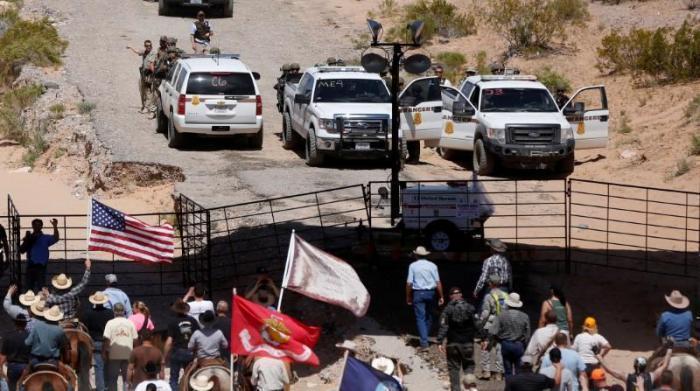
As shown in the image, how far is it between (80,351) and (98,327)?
1.23 feet

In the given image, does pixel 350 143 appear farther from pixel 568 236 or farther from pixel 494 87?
pixel 568 236

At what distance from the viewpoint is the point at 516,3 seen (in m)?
38.7

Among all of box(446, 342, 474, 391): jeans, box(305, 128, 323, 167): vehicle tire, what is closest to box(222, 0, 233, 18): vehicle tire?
box(305, 128, 323, 167): vehicle tire

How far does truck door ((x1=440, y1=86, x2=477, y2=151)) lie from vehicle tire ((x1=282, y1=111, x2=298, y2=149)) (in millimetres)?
2970

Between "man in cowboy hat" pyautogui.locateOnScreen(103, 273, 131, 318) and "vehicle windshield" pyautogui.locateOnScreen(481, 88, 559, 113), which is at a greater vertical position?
"vehicle windshield" pyautogui.locateOnScreen(481, 88, 559, 113)

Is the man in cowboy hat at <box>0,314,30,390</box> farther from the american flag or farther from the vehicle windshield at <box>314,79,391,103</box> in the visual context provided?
the vehicle windshield at <box>314,79,391,103</box>

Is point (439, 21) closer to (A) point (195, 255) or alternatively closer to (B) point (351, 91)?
(B) point (351, 91)

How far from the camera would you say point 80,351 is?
16.2 m

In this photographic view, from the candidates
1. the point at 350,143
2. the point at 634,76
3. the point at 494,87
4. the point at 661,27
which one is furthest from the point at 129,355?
the point at 661,27

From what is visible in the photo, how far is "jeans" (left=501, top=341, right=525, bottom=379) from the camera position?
635 inches

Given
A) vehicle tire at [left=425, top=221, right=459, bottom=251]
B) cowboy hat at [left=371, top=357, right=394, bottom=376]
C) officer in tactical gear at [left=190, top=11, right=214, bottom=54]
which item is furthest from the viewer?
officer in tactical gear at [left=190, top=11, right=214, bottom=54]

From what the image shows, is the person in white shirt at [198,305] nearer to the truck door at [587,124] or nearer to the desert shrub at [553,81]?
the truck door at [587,124]

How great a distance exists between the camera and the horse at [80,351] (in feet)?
52.8

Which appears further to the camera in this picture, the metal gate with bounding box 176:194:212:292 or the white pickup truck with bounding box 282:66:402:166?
the white pickup truck with bounding box 282:66:402:166
